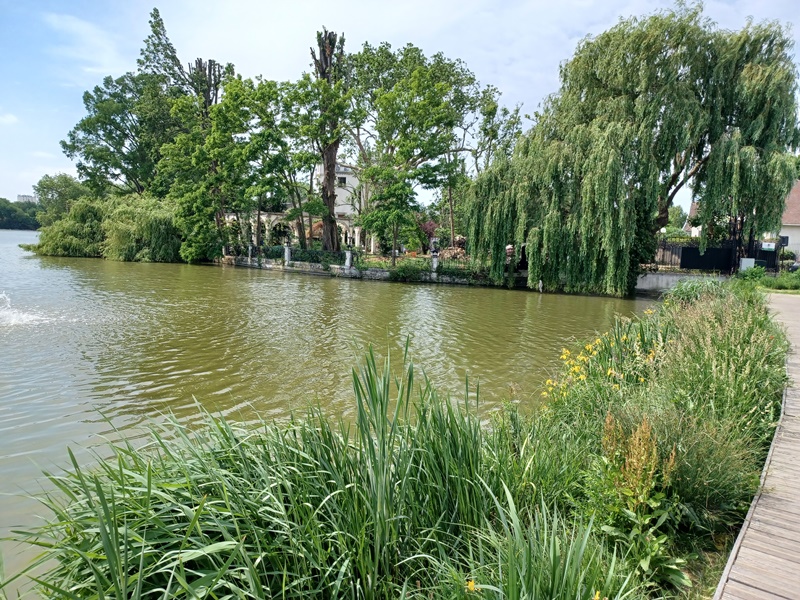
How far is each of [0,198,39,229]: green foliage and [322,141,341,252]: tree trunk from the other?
8727cm

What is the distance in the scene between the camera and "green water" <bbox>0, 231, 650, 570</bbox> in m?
5.53

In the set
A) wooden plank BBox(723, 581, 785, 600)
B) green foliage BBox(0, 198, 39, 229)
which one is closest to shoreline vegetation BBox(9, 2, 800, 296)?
wooden plank BBox(723, 581, 785, 600)

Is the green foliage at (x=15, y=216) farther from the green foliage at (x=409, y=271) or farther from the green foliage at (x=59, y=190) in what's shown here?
the green foliage at (x=409, y=271)

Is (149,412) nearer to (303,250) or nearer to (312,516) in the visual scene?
(312,516)

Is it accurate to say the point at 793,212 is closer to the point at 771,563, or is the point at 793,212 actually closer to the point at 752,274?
the point at 752,274

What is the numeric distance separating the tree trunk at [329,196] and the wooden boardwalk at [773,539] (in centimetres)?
2596

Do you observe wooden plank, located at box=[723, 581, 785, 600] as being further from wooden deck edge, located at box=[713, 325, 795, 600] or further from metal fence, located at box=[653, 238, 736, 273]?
metal fence, located at box=[653, 238, 736, 273]

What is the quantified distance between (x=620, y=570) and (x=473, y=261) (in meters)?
21.3

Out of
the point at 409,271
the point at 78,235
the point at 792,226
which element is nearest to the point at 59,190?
the point at 78,235

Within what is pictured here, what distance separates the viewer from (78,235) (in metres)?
32.3

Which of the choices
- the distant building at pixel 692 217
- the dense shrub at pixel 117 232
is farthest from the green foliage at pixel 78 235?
the distant building at pixel 692 217

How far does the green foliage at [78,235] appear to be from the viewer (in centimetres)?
3192

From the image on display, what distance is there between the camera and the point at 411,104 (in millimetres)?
25422

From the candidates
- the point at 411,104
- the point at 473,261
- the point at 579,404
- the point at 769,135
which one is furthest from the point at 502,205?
the point at 579,404
